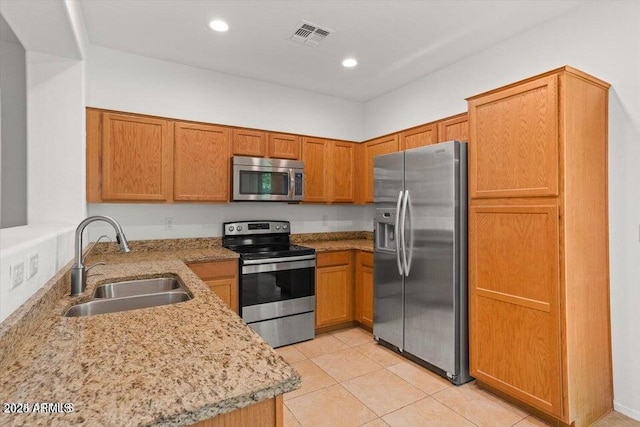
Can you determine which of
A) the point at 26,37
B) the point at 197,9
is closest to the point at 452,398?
the point at 197,9

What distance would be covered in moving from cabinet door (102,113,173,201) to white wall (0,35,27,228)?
512mm

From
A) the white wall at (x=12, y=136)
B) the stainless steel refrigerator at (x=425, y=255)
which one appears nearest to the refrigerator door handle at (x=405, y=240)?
the stainless steel refrigerator at (x=425, y=255)

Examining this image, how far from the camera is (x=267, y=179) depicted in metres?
3.45

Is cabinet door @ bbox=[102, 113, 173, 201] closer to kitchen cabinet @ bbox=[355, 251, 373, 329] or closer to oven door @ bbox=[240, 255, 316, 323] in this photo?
oven door @ bbox=[240, 255, 316, 323]

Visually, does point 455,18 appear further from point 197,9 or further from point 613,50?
point 197,9

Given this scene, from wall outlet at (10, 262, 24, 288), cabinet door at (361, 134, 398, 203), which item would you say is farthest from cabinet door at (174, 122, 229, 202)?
wall outlet at (10, 262, 24, 288)

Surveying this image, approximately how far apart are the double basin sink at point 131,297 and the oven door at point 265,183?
53.1 inches

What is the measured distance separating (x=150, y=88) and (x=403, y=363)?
3.38 m

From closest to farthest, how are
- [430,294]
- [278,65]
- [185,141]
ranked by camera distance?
[430,294] → [185,141] → [278,65]

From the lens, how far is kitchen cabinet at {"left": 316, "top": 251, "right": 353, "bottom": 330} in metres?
3.49

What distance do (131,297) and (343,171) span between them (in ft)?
9.18

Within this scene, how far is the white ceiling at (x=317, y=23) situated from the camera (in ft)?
7.78

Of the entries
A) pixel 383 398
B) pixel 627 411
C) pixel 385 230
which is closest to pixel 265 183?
pixel 385 230

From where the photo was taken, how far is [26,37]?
1994 millimetres
